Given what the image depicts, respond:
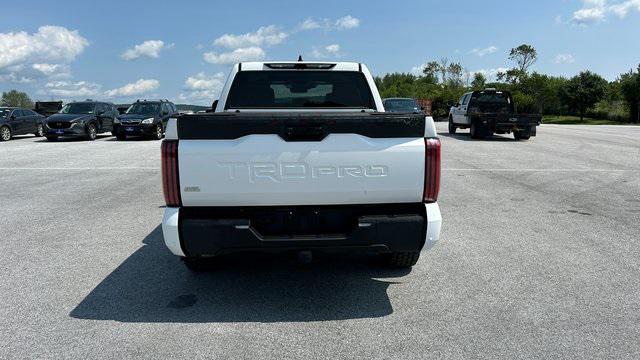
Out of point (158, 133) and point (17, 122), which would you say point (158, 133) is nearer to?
point (158, 133)

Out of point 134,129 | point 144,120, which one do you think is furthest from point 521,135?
point 134,129

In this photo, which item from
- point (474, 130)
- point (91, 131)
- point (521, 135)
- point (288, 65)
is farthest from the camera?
point (91, 131)

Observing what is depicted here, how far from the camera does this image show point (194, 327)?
12.0 feet

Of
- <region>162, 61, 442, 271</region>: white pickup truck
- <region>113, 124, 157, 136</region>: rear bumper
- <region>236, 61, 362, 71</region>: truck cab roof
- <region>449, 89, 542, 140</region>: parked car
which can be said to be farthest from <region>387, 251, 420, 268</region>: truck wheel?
<region>113, 124, 157, 136</region>: rear bumper

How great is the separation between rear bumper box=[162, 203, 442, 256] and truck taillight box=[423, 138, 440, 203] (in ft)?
0.56

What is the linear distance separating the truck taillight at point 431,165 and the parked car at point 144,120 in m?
20.1

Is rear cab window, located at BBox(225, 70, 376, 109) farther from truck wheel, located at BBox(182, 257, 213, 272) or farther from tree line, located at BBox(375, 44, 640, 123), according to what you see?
tree line, located at BBox(375, 44, 640, 123)

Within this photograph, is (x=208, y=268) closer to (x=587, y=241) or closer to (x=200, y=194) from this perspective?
(x=200, y=194)

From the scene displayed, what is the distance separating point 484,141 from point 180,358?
19.3 metres

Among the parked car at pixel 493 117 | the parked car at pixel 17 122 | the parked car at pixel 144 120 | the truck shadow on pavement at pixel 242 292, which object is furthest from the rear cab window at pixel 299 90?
the parked car at pixel 17 122

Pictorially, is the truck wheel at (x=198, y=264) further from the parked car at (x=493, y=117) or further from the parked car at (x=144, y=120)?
the parked car at (x=144, y=120)

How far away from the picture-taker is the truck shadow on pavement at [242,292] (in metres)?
3.87

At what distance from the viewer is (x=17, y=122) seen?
24906mm

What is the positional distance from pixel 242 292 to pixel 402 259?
151 cm
